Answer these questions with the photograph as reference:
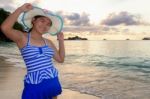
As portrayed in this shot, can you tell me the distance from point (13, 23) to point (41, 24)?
32 cm

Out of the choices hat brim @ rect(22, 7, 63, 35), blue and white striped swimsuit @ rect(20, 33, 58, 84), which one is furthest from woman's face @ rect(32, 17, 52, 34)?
blue and white striped swimsuit @ rect(20, 33, 58, 84)

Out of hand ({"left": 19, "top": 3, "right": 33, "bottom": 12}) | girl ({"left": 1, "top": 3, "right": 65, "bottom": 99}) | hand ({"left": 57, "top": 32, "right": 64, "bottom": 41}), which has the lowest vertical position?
girl ({"left": 1, "top": 3, "right": 65, "bottom": 99})

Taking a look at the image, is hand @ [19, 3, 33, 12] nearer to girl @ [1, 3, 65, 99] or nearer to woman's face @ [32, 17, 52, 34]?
girl @ [1, 3, 65, 99]

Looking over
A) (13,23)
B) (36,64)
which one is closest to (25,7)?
(13,23)

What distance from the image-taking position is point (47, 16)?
12.9ft

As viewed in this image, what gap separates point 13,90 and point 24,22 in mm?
5461

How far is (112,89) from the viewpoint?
12.1 m

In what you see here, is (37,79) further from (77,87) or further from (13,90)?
(77,87)

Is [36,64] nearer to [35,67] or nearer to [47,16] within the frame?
[35,67]

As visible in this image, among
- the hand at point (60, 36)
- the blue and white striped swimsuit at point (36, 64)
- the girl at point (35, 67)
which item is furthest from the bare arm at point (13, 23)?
the hand at point (60, 36)

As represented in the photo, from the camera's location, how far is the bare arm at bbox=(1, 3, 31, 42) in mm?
3680

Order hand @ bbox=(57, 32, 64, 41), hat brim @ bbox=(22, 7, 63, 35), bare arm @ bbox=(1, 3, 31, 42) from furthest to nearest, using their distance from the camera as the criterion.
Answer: hand @ bbox=(57, 32, 64, 41) → hat brim @ bbox=(22, 7, 63, 35) → bare arm @ bbox=(1, 3, 31, 42)

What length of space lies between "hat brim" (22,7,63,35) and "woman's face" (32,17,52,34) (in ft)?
0.14

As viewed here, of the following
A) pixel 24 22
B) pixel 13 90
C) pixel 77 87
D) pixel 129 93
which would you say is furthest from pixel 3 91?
pixel 24 22
